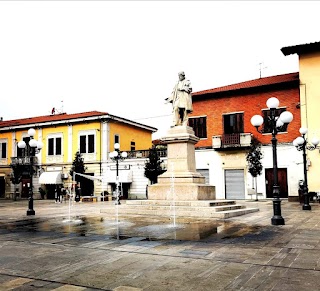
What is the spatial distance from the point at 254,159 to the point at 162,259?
22.6 m

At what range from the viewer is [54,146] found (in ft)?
126

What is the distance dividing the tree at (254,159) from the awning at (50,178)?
19545mm

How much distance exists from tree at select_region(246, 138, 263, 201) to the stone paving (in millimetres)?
17917

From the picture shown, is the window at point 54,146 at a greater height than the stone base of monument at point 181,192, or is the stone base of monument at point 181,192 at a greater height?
the window at point 54,146

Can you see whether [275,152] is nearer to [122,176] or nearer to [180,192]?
[180,192]

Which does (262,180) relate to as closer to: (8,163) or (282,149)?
(282,149)

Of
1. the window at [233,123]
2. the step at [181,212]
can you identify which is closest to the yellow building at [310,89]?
the window at [233,123]

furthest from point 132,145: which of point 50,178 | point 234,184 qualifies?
point 234,184

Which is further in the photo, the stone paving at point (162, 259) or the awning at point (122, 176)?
the awning at point (122, 176)

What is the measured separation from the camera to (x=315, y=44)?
84.0ft

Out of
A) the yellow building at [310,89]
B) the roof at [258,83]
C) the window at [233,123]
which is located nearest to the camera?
the yellow building at [310,89]

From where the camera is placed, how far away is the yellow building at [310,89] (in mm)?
25688

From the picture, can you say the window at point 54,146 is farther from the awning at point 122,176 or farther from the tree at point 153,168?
the tree at point 153,168

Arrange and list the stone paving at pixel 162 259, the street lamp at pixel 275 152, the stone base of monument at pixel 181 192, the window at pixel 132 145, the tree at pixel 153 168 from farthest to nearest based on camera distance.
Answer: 1. the window at pixel 132 145
2. the tree at pixel 153 168
3. the stone base of monument at pixel 181 192
4. the street lamp at pixel 275 152
5. the stone paving at pixel 162 259
